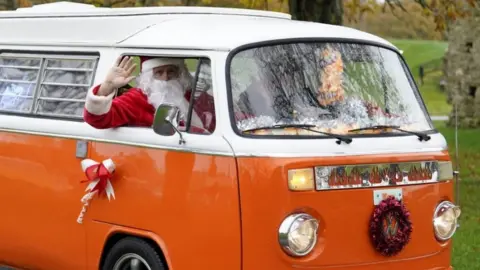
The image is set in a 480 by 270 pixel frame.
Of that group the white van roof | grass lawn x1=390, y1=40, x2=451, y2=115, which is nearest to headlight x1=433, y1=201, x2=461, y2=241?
the white van roof

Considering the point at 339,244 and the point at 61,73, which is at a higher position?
the point at 61,73

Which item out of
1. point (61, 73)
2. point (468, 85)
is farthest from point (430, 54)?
point (61, 73)

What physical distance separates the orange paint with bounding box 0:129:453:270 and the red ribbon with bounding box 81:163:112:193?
0.09 meters

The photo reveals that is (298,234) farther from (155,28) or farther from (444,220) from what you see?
(155,28)

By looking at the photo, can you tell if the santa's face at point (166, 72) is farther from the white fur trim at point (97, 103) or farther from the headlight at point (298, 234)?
the headlight at point (298, 234)

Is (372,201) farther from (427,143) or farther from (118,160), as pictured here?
(118,160)

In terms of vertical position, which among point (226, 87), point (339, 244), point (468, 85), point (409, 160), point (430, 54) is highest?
point (430, 54)

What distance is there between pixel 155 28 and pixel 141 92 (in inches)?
18.1

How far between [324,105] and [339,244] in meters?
0.93

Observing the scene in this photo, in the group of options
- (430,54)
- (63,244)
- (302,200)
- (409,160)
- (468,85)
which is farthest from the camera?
(430,54)

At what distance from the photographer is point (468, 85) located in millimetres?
28750

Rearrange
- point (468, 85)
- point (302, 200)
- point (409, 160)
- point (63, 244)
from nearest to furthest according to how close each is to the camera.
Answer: point (302, 200) → point (409, 160) → point (63, 244) → point (468, 85)

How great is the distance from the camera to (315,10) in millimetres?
14953

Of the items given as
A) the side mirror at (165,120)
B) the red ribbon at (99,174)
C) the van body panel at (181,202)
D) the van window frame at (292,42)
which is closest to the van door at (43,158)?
the red ribbon at (99,174)
